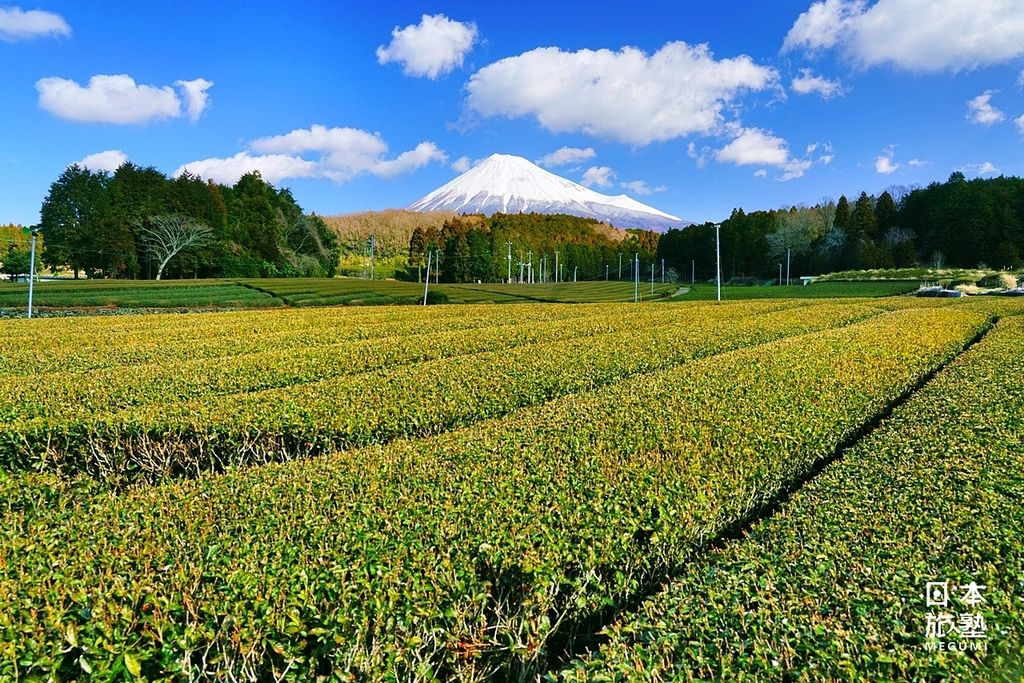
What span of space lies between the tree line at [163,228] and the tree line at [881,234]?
199 ft

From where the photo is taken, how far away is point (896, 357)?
9.55 m

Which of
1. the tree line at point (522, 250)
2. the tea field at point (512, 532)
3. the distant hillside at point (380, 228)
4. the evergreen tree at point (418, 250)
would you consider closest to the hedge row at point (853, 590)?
the tea field at point (512, 532)

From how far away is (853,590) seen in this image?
2.71 m

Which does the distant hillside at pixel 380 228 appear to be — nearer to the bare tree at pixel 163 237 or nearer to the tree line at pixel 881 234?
the bare tree at pixel 163 237

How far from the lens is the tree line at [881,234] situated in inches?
2542

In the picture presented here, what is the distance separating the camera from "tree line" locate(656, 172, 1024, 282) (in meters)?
64.6

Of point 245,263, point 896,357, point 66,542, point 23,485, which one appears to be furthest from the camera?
point 245,263

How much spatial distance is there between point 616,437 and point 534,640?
99.6 inches

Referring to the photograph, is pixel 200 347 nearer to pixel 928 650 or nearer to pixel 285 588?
pixel 285 588

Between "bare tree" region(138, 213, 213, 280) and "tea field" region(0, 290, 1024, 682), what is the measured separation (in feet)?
191

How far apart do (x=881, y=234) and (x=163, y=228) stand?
86517mm

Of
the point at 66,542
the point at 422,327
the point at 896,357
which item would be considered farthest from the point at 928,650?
the point at 422,327

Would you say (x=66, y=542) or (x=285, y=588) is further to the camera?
(x=66, y=542)

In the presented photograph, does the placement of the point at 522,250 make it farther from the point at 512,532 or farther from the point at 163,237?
the point at 512,532
